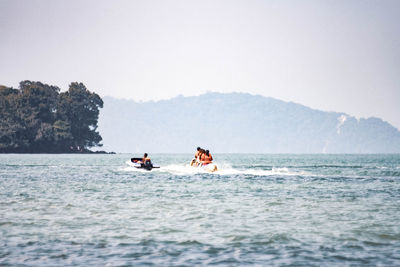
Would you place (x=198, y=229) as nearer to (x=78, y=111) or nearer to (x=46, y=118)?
(x=78, y=111)

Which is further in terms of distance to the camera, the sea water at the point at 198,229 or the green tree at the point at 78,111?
the green tree at the point at 78,111

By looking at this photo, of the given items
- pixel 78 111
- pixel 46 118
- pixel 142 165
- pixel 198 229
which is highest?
pixel 78 111

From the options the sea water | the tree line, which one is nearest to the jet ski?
the sea water

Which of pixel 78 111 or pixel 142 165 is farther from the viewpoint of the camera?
pixel 78 111

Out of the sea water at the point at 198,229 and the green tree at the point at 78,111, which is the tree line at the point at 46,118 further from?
the sea water at the point at 198,229

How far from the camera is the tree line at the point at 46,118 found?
162750mm

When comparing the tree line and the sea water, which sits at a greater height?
the tree line

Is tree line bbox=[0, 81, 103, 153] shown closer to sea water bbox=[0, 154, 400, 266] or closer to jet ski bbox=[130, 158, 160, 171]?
jet ski bbox=[130, 158, 160, 171]

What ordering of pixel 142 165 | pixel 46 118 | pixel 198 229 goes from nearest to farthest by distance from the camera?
1. pixel 198 229
2. pixel 142 165
3. pixel 46 118

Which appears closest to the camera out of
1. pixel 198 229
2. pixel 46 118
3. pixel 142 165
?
pixel 198 229

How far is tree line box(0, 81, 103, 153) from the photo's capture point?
163 m

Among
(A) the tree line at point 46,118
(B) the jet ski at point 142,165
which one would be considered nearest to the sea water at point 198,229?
(B) the jet ski at point 142,165

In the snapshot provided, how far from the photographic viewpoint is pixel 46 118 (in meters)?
170

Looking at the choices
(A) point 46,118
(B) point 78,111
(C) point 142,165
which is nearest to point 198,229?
(C) point 142,165
